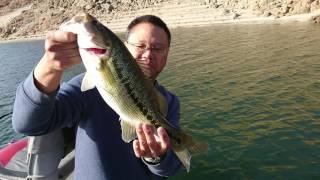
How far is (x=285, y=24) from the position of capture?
52.1m

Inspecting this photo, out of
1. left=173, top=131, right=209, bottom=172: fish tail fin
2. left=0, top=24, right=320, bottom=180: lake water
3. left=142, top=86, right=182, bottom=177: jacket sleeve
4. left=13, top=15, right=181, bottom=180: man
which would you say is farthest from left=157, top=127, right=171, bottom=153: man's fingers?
left=0, top=24, right=320, bottom=180: lake water

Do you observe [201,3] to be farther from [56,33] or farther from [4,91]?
[56,33]

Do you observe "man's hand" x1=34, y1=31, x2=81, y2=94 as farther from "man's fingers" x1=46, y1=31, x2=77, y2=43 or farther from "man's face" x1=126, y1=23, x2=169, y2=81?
"man's face" x1=126, y1=23, x2=169, y2=81

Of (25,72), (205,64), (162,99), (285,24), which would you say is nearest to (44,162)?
(162,99)

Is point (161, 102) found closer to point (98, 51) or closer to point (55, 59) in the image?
→ point (98, 51)

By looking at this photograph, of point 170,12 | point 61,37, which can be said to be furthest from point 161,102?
point 170,12

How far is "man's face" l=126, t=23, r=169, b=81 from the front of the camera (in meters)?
5.59

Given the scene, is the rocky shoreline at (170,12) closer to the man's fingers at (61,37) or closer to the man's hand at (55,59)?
the man's hand at (55,59)

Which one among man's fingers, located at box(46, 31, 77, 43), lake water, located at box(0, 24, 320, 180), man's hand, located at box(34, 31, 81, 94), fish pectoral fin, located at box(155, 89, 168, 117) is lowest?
lake water, located at box(0, 24, 320, 180)

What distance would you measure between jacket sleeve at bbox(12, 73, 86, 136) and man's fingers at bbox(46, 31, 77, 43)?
0.59 metres

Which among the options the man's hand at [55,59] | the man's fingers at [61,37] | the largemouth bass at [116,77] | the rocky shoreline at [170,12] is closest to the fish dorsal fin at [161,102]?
the largemouth bass at [116,77]

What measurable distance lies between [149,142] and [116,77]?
1027mm

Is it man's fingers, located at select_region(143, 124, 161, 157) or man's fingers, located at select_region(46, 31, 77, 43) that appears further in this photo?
man's fingers, located at select_region(143, 124, 161, 157)

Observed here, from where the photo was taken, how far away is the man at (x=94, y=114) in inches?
166
